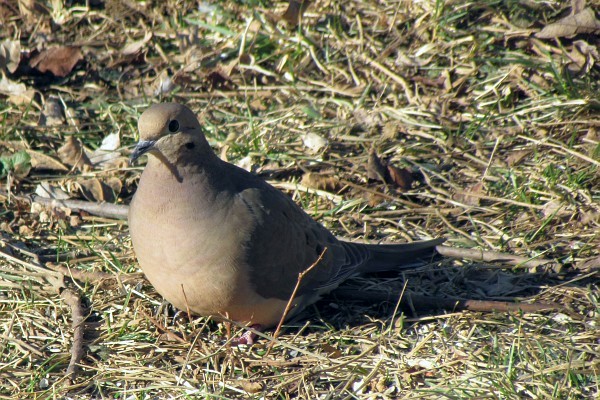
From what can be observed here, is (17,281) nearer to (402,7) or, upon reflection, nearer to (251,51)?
(251,51)

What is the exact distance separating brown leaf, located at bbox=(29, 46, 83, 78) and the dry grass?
0.24 ft

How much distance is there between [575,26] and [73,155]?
3335 millimetres

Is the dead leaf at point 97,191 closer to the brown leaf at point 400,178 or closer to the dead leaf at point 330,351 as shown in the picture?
the brown leaf at point 400,178

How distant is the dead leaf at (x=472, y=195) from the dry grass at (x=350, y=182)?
0.02 metres

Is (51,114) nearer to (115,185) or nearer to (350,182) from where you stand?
(115,185)

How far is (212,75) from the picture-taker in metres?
5.64

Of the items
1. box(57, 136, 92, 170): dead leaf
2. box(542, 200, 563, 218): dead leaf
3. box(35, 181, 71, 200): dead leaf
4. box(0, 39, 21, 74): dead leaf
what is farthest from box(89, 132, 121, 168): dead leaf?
box(542, 200, 563, 218): dead leaf

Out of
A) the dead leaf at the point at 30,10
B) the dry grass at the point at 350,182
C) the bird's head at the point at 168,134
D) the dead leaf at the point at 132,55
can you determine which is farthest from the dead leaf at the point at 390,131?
the dead leaf at the point at 30,10

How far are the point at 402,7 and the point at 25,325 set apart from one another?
3.58 meters

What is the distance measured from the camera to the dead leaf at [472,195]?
4.61m

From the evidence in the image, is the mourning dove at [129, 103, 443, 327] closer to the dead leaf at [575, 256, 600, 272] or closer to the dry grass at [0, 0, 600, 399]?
the dry grass at [0, 0, 600, 399]

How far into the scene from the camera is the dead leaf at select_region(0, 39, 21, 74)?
568 centimetres

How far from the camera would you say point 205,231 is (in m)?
3.47

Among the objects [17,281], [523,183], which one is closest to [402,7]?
[523,183]
